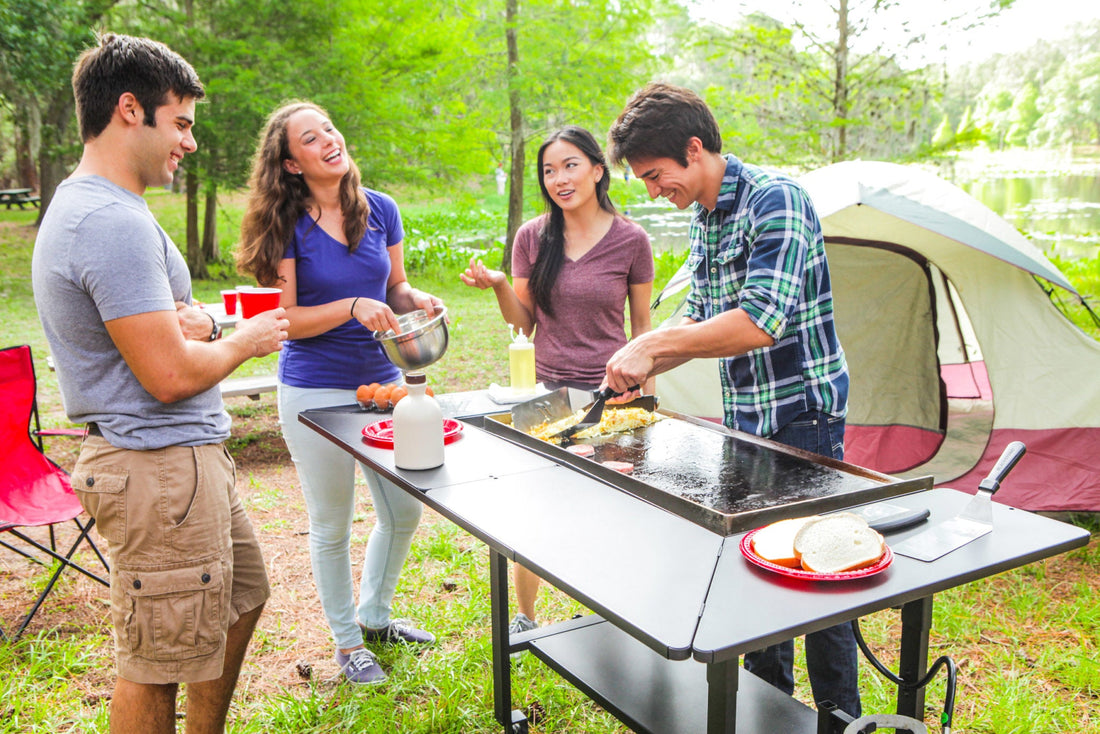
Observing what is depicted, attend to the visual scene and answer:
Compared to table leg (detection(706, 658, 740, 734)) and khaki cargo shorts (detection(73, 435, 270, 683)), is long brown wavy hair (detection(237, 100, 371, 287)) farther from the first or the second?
table leg (detection(706, 658, 740, 734))

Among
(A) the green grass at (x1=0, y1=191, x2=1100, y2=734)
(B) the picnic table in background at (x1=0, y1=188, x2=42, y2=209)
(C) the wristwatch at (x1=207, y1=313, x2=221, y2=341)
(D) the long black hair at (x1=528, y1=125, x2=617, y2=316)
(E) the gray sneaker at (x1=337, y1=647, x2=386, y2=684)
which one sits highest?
(B) the picnic table in background at (x1=0, y1=188, x2=42, y2=209)

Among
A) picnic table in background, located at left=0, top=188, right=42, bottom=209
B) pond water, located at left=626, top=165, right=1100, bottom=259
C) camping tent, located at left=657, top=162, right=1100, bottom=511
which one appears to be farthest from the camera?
picnic table in background, located at left=0, top=188, right=42, bottom=209

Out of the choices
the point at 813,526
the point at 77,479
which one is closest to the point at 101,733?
the point at 77,479

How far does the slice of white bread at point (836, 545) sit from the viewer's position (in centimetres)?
145

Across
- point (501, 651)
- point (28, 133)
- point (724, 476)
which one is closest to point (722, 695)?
point (724, 476)

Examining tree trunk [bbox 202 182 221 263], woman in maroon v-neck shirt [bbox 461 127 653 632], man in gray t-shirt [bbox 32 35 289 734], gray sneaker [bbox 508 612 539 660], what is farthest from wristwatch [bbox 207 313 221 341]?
tree trunk [bbox 202 182 221 263]

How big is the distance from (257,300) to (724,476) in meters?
1.29

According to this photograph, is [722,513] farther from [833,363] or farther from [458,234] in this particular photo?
[458,234]

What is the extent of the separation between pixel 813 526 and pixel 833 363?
2.59 ft

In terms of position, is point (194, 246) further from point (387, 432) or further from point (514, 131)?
point (387, 432)

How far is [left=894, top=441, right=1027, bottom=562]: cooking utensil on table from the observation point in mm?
1553

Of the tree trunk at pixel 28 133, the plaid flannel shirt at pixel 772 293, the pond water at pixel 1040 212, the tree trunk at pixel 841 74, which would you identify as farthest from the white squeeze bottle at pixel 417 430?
the tree trunk at pixel 28 133

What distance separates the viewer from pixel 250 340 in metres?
1.92

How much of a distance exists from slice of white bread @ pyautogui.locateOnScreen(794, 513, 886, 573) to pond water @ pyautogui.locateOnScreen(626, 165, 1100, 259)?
1020cm
